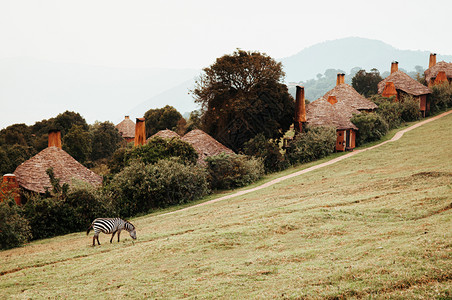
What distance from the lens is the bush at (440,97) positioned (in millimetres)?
50406

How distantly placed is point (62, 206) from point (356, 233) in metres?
16.7

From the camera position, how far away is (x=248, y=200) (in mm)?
22016

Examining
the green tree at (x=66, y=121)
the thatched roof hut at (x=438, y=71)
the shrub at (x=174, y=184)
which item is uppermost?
the thatched roof hut at (x=438, y=71)

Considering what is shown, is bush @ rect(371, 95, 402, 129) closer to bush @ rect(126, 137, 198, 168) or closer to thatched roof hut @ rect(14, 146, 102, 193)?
bush @ rect(126, 137, 198, 168)

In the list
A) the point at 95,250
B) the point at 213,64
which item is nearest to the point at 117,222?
the point at 95,250

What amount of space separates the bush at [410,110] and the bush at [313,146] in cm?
1715

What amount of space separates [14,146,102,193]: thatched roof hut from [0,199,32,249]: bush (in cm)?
602

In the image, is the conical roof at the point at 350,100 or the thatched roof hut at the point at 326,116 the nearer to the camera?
the thatched roof hut at the point at 326,116

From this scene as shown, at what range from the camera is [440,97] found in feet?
166

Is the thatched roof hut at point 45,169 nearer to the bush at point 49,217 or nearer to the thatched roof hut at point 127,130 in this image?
the bush at point 49,217

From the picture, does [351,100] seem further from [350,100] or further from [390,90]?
[390,90]

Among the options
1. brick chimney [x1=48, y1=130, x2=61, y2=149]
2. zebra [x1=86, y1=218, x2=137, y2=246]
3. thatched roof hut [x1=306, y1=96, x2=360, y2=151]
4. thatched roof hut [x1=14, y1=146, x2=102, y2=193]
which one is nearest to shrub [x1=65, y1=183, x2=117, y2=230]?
thatched roof hut [x1=14, y1=146, x2=102, y2=193]

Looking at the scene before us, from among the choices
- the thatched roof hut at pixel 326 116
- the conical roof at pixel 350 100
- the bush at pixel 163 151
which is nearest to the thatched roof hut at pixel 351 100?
the conical roof at pixel 350 100

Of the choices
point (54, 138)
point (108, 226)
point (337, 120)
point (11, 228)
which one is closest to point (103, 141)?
point (54, 138)
